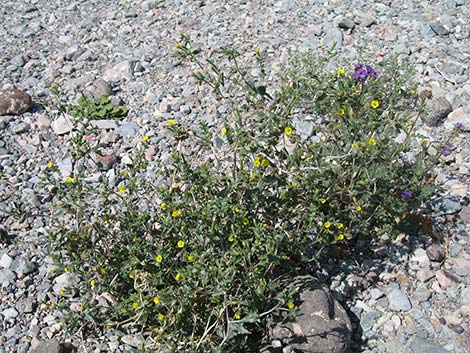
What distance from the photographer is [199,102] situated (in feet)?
16.5

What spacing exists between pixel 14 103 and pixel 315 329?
305 cm

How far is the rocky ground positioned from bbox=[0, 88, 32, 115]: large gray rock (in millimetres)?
18

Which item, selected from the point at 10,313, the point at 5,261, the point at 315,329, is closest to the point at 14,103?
the point at 5,261

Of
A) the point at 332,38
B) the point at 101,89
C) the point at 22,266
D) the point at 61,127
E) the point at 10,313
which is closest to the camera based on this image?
the point at 10,313

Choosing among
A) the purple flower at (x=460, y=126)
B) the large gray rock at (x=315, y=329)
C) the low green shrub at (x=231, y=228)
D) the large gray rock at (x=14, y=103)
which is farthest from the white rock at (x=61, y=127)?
the purple flower at (x=460, y=126)

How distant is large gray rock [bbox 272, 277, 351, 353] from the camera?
3203 millimetres

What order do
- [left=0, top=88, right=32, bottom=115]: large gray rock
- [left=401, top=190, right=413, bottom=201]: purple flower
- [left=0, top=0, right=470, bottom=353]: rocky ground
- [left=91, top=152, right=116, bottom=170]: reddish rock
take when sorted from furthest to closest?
[left=0, top=88, right=32, bottom=115]: large gray rock
[left=91, top=152, right=116, bottom=170]: reddish rock
[left=401, top=190, right=413, bottom=201]: purple flower
[left=0, top=0, right=470, bottom=353]: rocky ground

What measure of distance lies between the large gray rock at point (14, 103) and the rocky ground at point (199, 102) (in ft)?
0.06

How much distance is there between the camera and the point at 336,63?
5246mm

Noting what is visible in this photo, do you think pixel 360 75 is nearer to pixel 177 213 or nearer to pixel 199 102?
pixel 199 102

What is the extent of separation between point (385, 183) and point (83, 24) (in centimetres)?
374

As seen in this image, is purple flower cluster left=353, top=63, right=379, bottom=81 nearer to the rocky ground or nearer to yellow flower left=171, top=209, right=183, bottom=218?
the rocky ground

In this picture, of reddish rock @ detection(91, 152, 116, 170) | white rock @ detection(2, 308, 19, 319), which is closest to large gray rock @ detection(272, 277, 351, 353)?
white rock @ detection(2, 308, 19, 319)

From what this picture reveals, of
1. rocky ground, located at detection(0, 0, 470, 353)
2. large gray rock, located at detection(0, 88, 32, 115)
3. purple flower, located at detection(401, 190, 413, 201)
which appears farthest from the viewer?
large gray rock, located at detection(0, 88, 32, 115)
